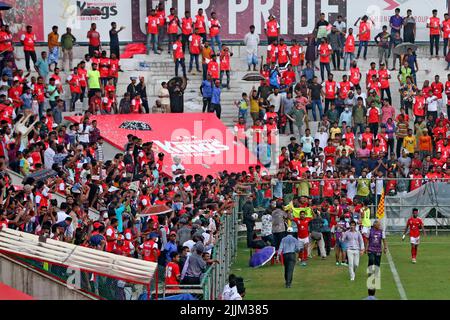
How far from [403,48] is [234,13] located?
571 centimetres

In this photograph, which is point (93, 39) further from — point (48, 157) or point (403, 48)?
point (48, 157)

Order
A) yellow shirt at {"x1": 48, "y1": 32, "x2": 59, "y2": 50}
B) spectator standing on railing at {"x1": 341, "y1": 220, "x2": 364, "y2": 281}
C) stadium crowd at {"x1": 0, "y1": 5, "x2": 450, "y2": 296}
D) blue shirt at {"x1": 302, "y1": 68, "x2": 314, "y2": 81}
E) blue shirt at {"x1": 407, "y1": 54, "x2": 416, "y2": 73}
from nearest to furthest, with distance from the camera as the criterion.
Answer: stadium crowd at {"x1": 0, "y1": 5, "x2": 450, "y2": 296}, spectator standing on railing at {"x1": 341, "y1": 220, "x2": 364, "y2": 281}, blue shirt at {"x1": 302, "y1": 68, "x2": 314, "y2": 81}, yellow shirt at {"x1": 48, "y1": 32, "x2": 59, "y2": 50}, blue shirt at {"x1": 407, "y1": 54, "x2": 416, "y2": 73}

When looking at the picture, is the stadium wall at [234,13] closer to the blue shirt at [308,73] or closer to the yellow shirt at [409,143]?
the blue shirt at [308,73]

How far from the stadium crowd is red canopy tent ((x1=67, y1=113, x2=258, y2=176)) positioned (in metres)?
0.65

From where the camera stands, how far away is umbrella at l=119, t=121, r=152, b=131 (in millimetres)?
39781

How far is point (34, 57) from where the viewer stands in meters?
43.6

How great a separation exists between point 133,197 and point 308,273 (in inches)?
174

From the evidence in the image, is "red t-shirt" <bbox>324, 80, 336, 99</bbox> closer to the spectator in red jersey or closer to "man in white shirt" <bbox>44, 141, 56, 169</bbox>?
the spectator in red jersey

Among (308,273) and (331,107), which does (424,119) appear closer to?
(331,107)

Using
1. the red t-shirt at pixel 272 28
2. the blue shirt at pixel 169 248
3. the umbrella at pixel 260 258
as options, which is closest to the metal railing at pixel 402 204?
the umbrella at pixel 260 258

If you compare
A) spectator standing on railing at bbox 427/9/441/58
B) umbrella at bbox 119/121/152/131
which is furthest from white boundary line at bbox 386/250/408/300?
spectator standing on railing at bbox 427/9/441/58

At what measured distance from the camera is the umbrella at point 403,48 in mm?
45281

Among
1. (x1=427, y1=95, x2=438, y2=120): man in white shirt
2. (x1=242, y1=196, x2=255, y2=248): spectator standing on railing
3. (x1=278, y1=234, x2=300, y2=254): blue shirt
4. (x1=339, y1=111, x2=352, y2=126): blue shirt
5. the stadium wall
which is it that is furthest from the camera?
the stadium wall

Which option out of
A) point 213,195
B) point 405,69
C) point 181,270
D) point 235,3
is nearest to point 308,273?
point 213,195
